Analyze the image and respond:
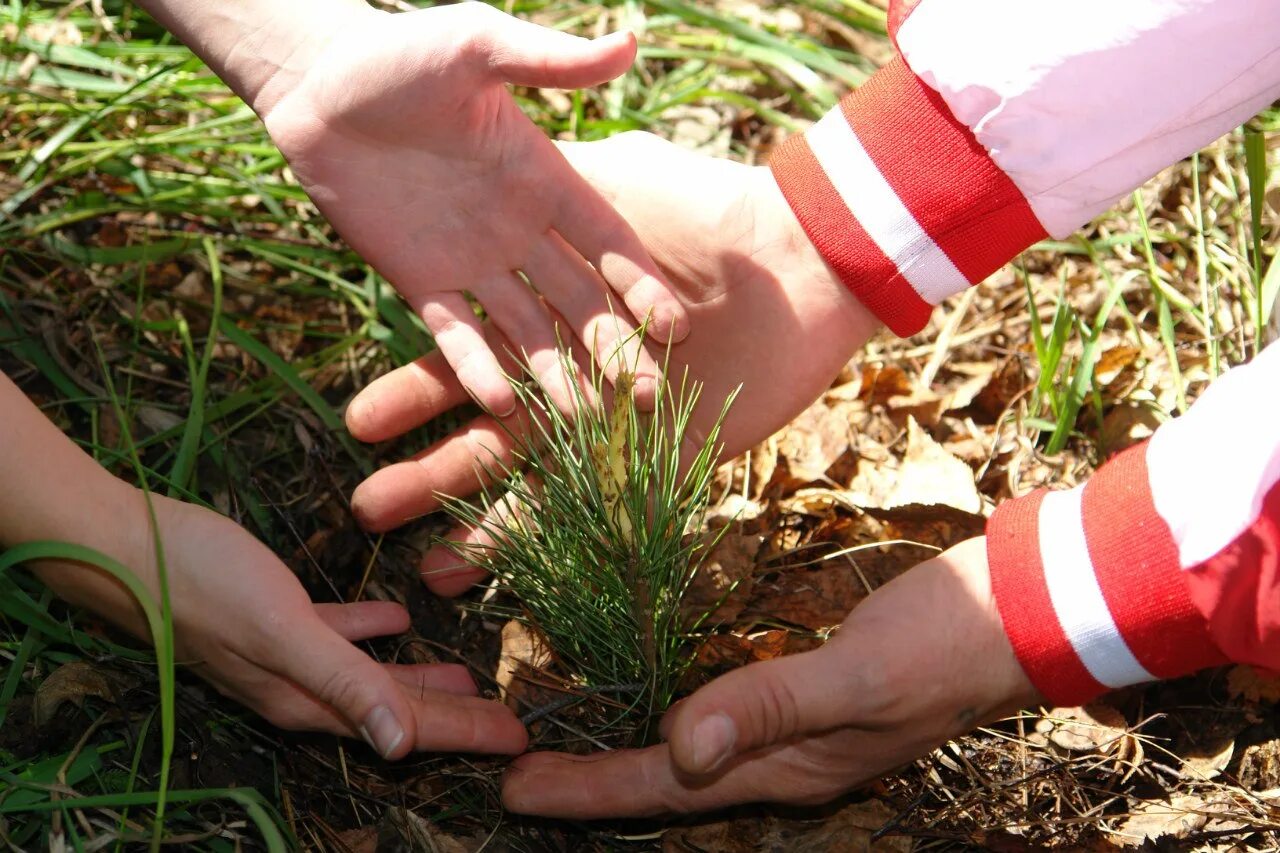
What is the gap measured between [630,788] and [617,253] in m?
0.73

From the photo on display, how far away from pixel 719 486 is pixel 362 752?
69 cm

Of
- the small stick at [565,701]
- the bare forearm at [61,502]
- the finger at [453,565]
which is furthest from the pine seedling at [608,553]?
the bare forearm at [61,502]

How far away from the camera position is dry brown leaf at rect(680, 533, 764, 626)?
1541mm

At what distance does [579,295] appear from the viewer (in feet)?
5.26

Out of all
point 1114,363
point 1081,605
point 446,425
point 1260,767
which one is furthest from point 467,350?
point 1260,767

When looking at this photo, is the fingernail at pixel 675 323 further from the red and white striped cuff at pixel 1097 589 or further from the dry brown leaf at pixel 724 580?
the red and white striped cuff at pixel 1097 589

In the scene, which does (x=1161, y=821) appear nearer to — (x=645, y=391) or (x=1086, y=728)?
(x=1086, y=728)

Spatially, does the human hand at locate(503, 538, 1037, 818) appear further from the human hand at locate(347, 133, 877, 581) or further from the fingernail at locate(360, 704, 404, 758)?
the human hand at locate(347, 133, 877, 581)

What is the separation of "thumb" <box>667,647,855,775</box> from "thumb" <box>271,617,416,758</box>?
0.32 meters

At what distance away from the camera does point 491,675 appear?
1.52m

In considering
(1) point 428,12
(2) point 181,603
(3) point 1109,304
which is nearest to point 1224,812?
(3) point 1109,304

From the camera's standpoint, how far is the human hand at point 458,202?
150 centimetres

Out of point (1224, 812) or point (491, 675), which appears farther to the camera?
point (491, 675)

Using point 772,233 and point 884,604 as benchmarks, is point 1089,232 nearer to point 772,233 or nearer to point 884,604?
point 772,233
